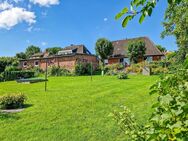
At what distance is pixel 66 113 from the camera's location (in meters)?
12.9

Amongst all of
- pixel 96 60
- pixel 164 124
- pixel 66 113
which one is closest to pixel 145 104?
pixel 66 113

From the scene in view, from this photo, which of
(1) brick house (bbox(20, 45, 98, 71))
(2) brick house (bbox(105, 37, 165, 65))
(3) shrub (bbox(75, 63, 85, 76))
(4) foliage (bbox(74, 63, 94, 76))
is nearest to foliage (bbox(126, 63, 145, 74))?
(4) foliage (bbox(74, 63, 94, 76))

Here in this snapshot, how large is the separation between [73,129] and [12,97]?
18.5ft

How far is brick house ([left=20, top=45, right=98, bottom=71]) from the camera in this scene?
56875 mm

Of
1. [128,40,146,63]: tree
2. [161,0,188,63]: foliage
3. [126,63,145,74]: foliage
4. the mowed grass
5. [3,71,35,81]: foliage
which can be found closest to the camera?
the mowed grass

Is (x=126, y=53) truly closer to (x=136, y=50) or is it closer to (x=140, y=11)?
(x=136, y=50)

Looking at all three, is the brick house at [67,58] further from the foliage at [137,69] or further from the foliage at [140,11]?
the foliage at [140,11]

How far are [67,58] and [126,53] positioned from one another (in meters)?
10.9

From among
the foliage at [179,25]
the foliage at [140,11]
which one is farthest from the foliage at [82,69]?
the foliage at [140,11]

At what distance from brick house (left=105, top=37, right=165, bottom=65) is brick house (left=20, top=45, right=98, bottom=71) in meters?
4.03

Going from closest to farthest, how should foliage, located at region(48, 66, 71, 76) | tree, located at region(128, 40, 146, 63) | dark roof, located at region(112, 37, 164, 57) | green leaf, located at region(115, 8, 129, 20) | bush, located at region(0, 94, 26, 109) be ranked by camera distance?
1. green leaf, located at region(115, 8, 129, 20)
2. bush, located at region(0, 94, 26, 109)
3. foliage, located at region(48, 66, 71, 76)
4. tree, located at region(128, 40, 146, 63)
5. dark roof, located at region(112, 37, 164, 57)

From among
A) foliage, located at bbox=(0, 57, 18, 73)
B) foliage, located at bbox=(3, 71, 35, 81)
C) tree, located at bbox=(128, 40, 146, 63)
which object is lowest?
foliage, located at bbox=(3, 71, 35, 81)

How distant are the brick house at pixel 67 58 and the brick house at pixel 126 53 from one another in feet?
13.2

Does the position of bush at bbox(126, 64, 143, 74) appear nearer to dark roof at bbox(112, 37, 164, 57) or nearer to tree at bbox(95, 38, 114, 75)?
dark roof at bbox(112, 37, 164, 57)
